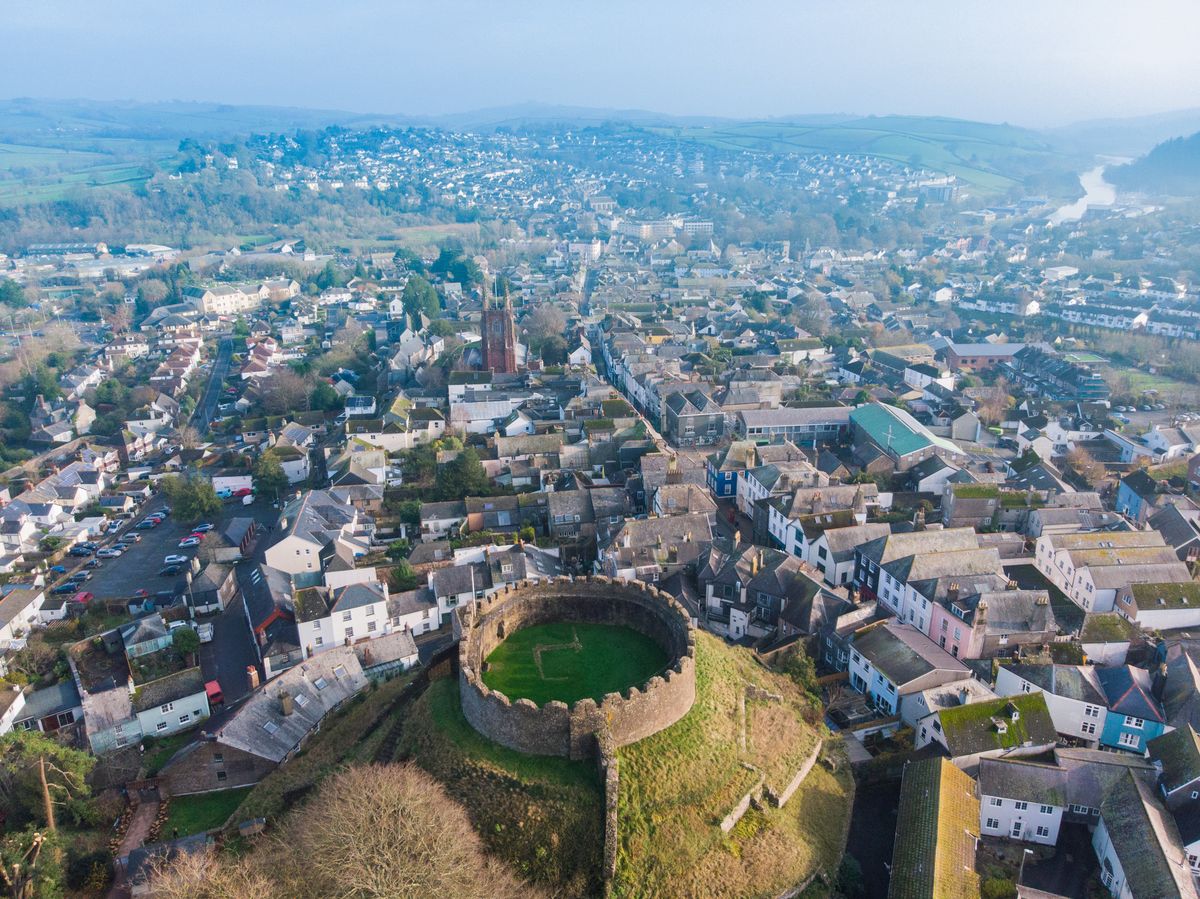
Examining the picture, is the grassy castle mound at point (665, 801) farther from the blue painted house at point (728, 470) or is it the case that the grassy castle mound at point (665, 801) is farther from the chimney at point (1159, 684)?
the blue painted house at point (728, 470)

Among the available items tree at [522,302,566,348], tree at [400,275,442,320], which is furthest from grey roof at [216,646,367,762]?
tree at [400,275,442,320]

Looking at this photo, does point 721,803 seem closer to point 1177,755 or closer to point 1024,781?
point 1024,781

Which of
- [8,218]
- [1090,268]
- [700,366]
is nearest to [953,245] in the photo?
[1090,268]

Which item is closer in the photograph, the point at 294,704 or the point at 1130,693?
the point at 1130,693

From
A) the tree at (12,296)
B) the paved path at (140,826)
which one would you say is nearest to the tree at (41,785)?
the paved path at (140,826)

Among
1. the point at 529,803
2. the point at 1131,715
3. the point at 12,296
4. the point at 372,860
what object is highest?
the point at 372,860

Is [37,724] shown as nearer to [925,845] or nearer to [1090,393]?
[925,845]

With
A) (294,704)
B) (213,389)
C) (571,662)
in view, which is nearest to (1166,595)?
(571,662)

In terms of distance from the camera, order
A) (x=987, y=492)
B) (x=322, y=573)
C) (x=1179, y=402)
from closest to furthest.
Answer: (x=322, y=573), (x=987, y=492), (x=1179, y=402)
